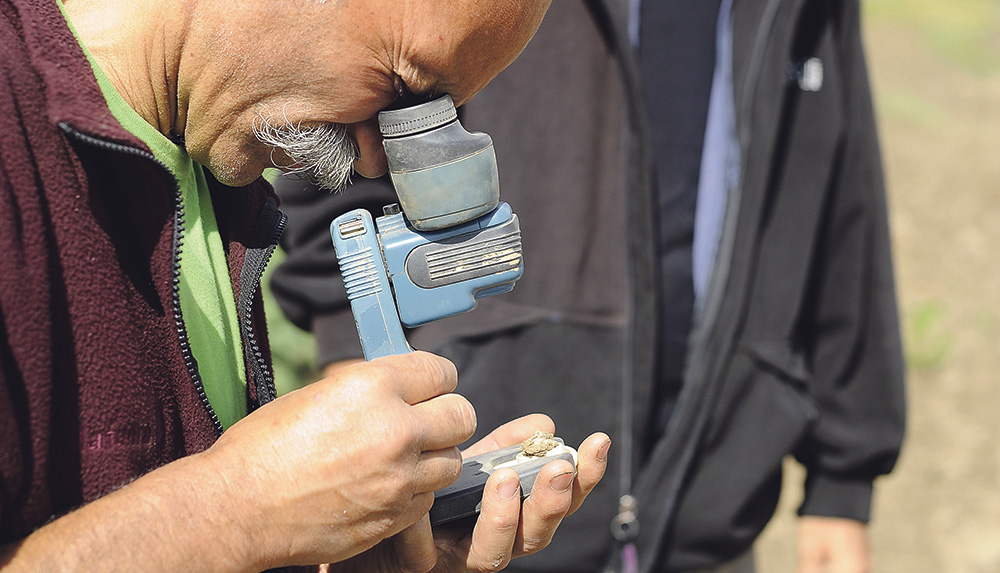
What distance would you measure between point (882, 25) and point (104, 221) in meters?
10.0

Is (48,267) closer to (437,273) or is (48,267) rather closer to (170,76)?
(170,76)

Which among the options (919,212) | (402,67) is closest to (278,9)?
(402,67)

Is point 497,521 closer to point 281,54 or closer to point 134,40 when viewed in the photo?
point 281,54

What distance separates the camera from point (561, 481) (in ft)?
4.14

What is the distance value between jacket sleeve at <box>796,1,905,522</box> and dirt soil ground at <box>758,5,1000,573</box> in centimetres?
227

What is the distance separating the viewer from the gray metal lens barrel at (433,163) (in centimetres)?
125

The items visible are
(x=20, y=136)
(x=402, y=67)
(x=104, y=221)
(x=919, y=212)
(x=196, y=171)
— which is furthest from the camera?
(x=919, y=212)

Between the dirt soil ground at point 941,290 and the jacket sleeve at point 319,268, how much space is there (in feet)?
10.5

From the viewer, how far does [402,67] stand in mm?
1225

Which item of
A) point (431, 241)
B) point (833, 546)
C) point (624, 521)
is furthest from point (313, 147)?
point (833, 546)

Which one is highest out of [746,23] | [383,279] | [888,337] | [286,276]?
[746,23]

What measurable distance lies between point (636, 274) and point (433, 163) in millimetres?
1081

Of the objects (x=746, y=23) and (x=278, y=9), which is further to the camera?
(x=746, y=23)

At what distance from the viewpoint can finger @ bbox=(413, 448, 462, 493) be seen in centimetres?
113
